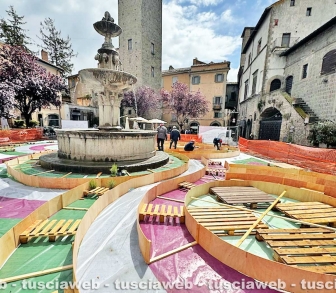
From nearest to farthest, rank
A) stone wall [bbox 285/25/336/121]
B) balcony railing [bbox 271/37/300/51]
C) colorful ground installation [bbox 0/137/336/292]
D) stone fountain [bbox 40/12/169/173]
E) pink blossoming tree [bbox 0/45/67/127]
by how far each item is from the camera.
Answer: colorful ground installation [bbox 0/137/336/292] < stone fountain [bbox 40/12/169/173] < stone wall [bbox 285/25/336/121] < pink blossoming tree [bbox 0/45/67/127] < balcony railing [bbox 271/37/300/51]

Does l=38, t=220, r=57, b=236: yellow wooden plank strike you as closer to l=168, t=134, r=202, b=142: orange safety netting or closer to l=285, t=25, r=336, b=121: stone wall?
l=168, t=134, r=202, b=142: orange safety netting

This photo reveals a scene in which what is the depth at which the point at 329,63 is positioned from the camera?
14.2 meters

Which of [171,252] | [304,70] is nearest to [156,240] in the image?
[171,252]

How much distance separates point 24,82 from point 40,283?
23148 millimetres

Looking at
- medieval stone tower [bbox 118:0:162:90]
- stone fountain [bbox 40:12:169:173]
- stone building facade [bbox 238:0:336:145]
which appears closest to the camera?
stone fountain [bbox 40:12:169:173]

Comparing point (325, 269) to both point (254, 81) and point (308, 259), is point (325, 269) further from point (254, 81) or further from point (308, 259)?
point (254, 81)

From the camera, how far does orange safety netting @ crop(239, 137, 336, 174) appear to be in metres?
8.97

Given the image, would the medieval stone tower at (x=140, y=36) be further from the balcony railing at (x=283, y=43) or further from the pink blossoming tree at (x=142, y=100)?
the balcony railing at (x=283, y=43)

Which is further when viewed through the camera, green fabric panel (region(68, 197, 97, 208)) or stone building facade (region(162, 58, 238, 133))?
stone building facade (region(162, 58, 238, 133))

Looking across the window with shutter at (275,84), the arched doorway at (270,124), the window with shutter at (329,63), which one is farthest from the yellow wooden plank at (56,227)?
the window with shutter at (275,84)

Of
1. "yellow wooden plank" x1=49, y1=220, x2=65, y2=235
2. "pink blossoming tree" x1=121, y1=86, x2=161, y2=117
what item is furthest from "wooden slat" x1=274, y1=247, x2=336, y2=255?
"pink blossoming tree" x1=121, y1=86, x2=161, y2=117

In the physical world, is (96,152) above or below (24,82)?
below

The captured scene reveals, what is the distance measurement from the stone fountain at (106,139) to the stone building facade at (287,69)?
1456cm

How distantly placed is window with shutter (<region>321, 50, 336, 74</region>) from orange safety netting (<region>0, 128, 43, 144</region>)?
28.4 meters
